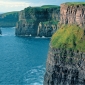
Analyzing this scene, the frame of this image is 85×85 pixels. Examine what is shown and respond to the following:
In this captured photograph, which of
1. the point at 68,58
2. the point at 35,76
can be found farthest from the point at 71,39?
the point at 35,76

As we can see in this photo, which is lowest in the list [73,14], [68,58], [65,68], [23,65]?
[23,65]

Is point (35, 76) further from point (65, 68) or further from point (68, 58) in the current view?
point (68, 58)

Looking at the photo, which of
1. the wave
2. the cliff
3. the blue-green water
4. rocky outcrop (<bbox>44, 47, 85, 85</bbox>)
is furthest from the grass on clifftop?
the blue-green water

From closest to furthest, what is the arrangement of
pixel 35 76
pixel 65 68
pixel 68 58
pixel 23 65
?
pixel 65 68, pixel 68 58, pixel 35 76, pixel 23 65

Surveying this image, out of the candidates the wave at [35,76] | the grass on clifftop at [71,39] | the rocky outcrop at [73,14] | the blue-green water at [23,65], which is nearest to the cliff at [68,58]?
the grass on clifftop at [71,39]

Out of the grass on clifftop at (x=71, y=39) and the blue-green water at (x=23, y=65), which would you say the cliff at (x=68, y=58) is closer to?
the grass on clifftop at (x=71, y=39)

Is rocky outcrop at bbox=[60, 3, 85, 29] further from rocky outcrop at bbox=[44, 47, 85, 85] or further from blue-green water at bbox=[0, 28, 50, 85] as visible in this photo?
blue-green water at bbox=[0, 28, 50, 85]
